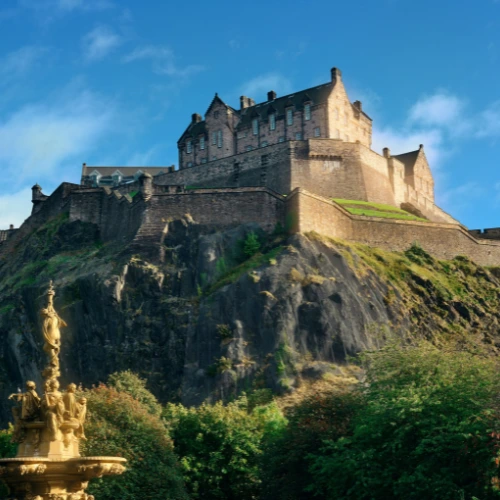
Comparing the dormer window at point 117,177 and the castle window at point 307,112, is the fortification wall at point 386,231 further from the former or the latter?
the dormer window at point 117,177

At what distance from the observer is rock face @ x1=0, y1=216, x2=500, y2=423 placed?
56656 mm

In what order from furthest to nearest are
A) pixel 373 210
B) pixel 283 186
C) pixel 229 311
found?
pixel 283 186, pixel 373 210, pixel 229 311

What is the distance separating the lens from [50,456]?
55.4ft

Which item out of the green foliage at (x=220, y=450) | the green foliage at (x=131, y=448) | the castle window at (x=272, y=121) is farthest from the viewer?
the castle window at (x=272, y=121)

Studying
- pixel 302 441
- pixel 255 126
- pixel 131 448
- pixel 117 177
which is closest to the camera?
pixel 131 448

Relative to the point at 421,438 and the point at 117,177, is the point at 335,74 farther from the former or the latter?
the point at 421,438

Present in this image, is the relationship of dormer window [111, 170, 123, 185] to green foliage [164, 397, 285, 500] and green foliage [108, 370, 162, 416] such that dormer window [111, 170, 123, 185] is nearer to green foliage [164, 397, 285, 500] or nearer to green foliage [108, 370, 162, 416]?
green foliage [108, 370, 162, 416]

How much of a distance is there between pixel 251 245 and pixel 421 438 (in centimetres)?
3482

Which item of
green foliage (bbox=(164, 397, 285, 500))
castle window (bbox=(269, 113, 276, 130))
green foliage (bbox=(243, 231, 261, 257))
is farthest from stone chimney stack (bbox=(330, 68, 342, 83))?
green foliage (bbox=(164, 397, 285, 500))

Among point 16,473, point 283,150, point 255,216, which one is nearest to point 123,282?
point 255,216

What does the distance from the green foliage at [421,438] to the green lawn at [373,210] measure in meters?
35.8

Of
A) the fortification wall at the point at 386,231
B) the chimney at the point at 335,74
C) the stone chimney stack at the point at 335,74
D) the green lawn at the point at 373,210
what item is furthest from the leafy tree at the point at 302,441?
the chimney at the point at 335,74

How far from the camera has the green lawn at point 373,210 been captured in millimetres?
74250

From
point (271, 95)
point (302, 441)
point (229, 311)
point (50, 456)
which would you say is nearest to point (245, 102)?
point (271, 95)
